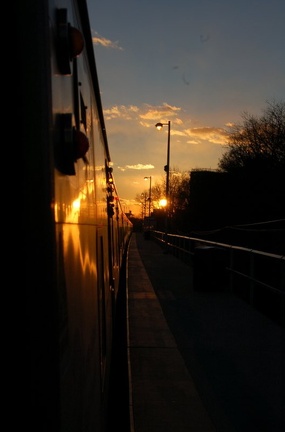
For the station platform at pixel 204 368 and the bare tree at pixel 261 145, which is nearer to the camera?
the station platform at pixel 204 368

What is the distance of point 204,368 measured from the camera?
21.6 ft

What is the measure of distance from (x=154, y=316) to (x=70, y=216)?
7.92 metres

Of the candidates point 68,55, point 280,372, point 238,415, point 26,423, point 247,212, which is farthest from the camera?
point 247,212

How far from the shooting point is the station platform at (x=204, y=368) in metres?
4.91

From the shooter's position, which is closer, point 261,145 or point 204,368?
point 204,368

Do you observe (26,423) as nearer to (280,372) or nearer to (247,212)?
(280,372)

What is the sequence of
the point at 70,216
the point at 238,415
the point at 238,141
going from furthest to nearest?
the point at 238,141, the point at 238,415, the point at 70,216

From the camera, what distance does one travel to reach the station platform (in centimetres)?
491

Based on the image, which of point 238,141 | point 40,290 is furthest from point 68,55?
point 238,141

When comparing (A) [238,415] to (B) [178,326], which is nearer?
(A) [238,415]

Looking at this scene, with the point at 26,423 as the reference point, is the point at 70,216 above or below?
above

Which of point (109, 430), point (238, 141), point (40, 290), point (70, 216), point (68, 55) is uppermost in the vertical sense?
point (238, 141)

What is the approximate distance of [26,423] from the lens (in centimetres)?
148

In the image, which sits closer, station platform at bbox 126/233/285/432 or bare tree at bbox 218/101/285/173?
station platform at bbox 126/233/285/432
